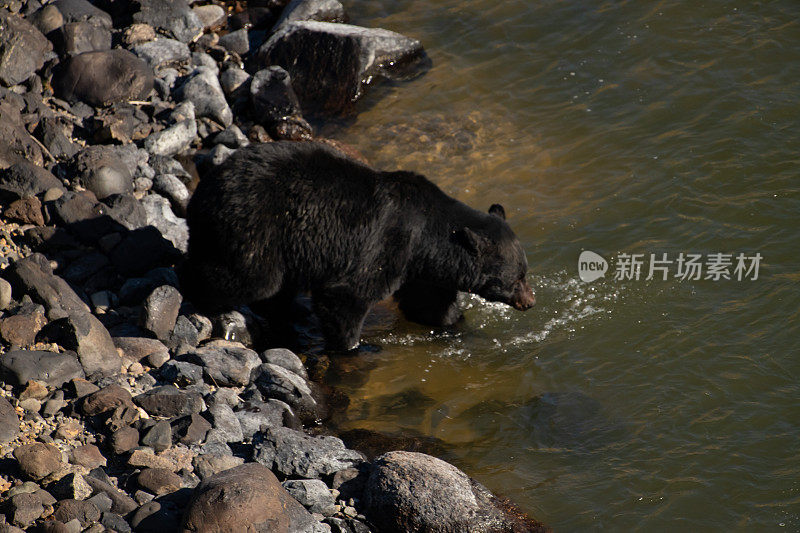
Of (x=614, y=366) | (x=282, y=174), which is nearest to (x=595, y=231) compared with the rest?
(x=614, y=366)

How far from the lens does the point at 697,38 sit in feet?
39.9

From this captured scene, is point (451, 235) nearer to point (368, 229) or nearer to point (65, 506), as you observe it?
point (368, 229)

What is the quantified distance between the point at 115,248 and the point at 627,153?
6.75m

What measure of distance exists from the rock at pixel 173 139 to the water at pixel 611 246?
8.51ft

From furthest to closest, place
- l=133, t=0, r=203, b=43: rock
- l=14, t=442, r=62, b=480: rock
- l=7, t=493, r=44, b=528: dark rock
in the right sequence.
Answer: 1. l=133, t=0, r=203, b=43: rock
2. l=14, t=442, r=62, b=480: rock
3. l=7, t=493, r=44, b=528: dark rock

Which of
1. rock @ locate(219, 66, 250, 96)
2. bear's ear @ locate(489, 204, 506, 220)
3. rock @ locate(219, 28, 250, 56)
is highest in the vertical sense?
rock @ locate(219, 28, 250, 56)

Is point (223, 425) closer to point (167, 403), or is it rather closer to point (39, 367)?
point (167, 403)

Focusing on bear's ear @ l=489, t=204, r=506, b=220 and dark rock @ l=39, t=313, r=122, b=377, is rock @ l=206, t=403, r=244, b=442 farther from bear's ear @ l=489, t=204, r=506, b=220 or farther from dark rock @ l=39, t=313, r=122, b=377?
bear's ear @ l=489, t=204, r=506, b=220

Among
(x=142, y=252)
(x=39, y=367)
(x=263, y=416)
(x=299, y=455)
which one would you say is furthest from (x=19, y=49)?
(x=299, y=455)

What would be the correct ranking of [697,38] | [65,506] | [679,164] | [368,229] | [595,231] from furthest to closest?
[697,38], [679,164], [595,231], [368,229], [65,506]

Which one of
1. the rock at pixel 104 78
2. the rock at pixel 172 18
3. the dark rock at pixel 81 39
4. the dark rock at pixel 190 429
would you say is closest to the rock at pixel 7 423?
the dark rock at pixel 190 429

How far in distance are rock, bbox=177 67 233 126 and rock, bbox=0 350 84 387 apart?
16.8ft

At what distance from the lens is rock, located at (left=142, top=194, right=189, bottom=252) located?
8453 mm

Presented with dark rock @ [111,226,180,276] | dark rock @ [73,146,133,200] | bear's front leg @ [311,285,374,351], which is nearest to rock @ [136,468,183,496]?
bear's front leg @ [311,285,374,351]
